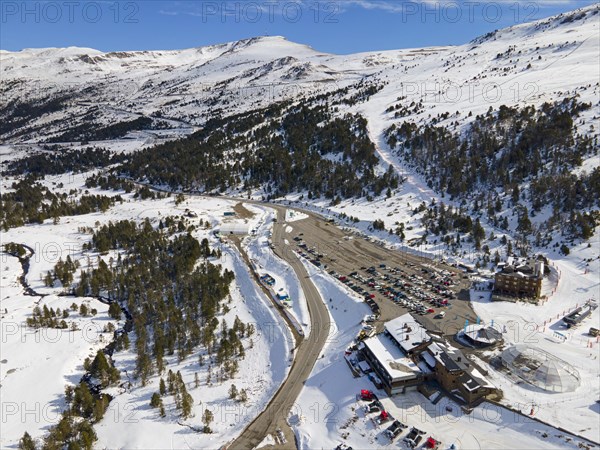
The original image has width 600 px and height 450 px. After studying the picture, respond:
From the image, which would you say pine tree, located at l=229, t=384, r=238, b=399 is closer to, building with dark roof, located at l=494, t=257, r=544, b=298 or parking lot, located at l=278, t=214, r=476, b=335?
parking lot, located at l=278, t=214, r=476, b=335

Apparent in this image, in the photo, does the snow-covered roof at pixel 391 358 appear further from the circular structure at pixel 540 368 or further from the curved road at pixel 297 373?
the circular structure at pixel 540 368

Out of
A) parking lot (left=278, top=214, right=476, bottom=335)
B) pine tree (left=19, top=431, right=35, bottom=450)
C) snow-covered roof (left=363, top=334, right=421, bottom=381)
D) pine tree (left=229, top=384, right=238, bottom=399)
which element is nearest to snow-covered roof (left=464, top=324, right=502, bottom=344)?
parking lot (left=278, top=214, right=476, bottom=335)

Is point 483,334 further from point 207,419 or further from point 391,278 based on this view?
point 207,419

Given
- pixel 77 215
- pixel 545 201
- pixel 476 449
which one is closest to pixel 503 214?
pixel 545 201

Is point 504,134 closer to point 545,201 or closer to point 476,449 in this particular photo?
point 545,201

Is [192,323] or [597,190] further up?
[597,190]

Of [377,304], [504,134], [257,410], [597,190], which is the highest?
[504,134]

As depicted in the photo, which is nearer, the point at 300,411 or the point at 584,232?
the point at 300,411
